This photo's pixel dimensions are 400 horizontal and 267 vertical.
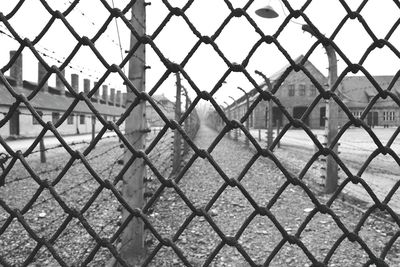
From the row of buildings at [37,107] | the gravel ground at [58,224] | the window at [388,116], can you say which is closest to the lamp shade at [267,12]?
the gravel ground at [58,224]

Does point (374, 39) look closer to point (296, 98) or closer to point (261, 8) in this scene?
point (261, 8)

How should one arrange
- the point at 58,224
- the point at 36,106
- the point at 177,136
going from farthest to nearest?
the point at 36,106
the point at 177,136
the point at 58,224

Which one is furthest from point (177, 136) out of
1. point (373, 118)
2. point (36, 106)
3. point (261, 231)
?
point (373, 118)

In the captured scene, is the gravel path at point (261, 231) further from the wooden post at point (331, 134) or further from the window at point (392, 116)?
the window at point (392, 116)

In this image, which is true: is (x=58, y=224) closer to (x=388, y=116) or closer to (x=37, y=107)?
(x=37, y=107)

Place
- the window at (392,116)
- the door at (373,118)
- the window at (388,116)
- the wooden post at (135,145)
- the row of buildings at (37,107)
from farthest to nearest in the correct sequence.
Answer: the door at (373,118) < the window at (388,116) < the window at (392,116) < the row of buildings at (37,107) < the wooden post at (135,145)

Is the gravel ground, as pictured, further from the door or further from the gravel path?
the door

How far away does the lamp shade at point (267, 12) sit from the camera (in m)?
7.99

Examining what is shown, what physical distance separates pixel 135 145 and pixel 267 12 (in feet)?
20.4

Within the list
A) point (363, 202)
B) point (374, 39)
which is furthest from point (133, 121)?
point (363, 202)

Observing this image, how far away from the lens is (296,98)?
44.9 m

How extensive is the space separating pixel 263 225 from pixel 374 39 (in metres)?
4.37

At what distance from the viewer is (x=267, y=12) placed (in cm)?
825

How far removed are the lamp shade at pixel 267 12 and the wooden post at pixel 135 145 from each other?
5.49 m
